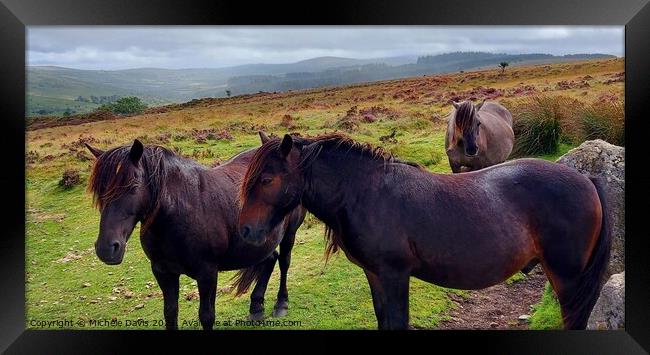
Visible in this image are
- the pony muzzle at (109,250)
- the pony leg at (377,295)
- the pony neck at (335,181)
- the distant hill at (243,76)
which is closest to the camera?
the pony muzzle at (109,250)

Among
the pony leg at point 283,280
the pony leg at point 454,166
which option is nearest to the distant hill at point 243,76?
the pony leg at point 454,166

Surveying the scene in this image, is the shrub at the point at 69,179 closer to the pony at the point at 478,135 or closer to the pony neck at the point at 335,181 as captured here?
the pony neck at the point at 335,181

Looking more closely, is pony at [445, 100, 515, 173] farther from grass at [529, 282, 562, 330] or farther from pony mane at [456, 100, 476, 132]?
grass at [529, 282, 562, 330]

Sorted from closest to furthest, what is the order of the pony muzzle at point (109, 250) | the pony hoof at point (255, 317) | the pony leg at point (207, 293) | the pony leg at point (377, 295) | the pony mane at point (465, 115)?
1. the pony muzzle at point (109, 250)
2. the pony leg at point (377, 295)
3. the pony leg at point (207, 293)
4. the pony hoof at point (255, 317)
5. the pony mane at point (465, 115)

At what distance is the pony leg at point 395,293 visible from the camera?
342cm

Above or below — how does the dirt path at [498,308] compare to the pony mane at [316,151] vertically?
below

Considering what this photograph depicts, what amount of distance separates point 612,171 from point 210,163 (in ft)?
11.0

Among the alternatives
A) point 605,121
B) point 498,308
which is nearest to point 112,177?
point 498,308

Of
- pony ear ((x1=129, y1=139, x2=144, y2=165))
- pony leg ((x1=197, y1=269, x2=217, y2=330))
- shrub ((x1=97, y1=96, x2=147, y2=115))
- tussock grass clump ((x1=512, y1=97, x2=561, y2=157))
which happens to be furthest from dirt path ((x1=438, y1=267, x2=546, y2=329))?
shrub ((x1=97, y1=96, x2=147, y2=115))

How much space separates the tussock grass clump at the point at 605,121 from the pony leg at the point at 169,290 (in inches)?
145

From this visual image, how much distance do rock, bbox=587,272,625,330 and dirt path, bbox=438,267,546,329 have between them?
0.43 meters

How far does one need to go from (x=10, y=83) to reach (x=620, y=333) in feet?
17.7

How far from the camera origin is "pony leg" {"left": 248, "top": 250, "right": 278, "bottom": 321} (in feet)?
14.5

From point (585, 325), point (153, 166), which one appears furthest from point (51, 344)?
point (585, 325)
